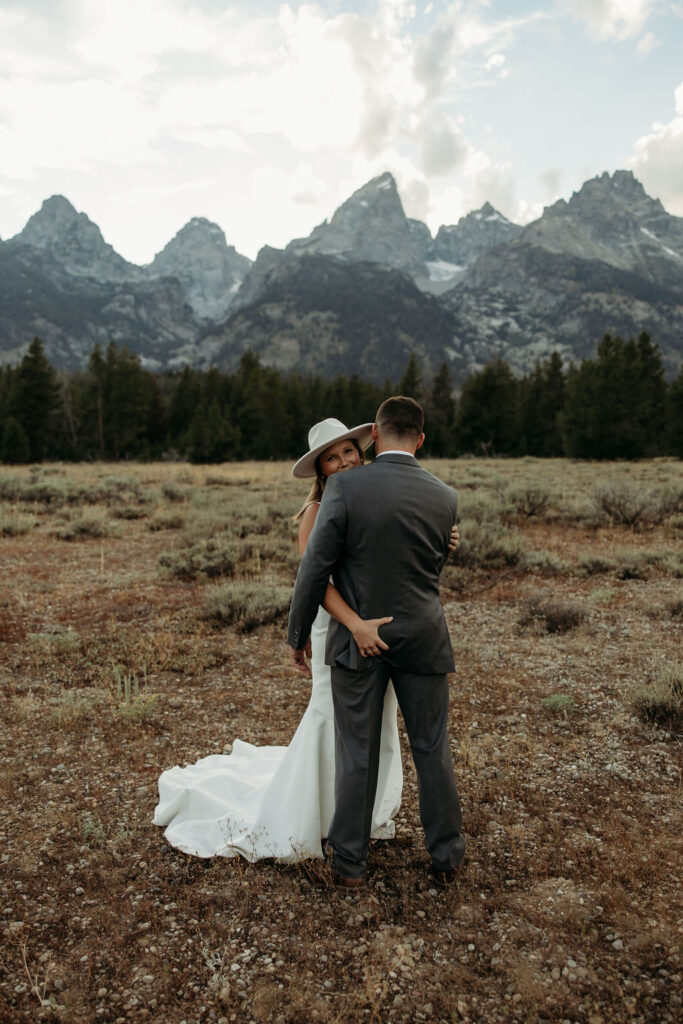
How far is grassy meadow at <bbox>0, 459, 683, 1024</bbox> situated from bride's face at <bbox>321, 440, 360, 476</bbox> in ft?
8.03

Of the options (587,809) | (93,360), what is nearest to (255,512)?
(587,809)

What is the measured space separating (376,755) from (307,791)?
0.58 meters

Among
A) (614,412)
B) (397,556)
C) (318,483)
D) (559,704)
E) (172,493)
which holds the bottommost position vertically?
(559,704)

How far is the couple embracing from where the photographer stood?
10.1ft

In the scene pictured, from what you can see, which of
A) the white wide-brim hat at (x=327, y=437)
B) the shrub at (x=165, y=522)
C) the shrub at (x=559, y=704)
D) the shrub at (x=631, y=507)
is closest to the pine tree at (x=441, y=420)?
the shrub at (x=631, y=507)

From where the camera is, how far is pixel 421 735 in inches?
129

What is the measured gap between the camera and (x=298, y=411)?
54938 millimetres

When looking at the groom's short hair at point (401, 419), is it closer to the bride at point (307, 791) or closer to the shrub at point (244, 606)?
the bride at point (307, 791)

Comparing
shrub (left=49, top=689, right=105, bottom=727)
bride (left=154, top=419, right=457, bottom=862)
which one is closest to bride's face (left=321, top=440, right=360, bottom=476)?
bride (left=154, top=419, right=457, bottom=862)

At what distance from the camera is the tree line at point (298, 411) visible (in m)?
39.8

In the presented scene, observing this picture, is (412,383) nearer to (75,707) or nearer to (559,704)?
(559,704)

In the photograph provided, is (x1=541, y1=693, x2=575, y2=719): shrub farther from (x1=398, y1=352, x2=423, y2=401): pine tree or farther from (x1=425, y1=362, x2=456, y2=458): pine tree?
(x1=398, y1=352, x2=423, y2=401): pine tree

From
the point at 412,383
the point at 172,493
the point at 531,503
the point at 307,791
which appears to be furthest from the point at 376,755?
the point at 412,383

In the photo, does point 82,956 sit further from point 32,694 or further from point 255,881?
point 32,694
